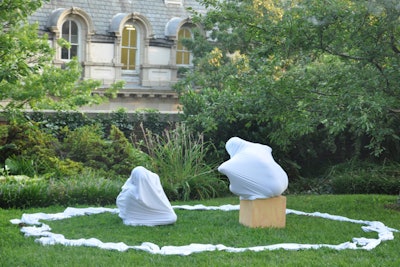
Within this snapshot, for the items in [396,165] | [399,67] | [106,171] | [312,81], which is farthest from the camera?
[396,165]

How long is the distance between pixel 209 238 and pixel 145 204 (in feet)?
4.21

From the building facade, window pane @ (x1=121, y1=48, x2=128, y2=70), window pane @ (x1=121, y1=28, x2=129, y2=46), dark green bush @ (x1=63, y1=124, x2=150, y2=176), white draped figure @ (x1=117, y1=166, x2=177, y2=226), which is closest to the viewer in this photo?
white draped figure @ (x1=117, y1=166, x2=177, y2=226)

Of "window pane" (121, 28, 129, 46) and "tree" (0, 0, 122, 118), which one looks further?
"window pane" (121, 28, 129, 46)

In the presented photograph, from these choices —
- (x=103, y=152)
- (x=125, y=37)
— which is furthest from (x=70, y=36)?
(x=103, y=152)

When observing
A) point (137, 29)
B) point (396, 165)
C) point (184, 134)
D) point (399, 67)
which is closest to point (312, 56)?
point (399, 67)

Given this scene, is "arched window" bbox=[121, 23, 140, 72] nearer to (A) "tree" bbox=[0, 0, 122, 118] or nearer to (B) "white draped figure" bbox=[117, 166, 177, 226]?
(A) "tree" bbox=[0, 0, 122, 118]

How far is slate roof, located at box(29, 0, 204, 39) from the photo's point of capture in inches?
1312

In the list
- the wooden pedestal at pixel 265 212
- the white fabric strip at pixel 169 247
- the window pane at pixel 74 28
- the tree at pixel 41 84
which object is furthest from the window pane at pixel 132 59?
the wooden pedestal at pixel 265 212

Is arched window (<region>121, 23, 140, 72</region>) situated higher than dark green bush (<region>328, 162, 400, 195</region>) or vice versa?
arched window (<region>121, 23, 140, 72</region>)

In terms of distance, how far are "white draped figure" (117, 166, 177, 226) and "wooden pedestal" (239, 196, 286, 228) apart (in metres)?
1.07

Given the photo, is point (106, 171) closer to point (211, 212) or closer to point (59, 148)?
point (59, 148)

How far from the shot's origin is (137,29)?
35.6 meters

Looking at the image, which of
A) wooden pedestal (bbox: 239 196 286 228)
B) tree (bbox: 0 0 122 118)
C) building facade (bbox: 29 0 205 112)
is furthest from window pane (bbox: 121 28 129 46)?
wooden pedestal (bbox: 239 196 286 228)

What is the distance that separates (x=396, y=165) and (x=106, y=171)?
6.44 meters
